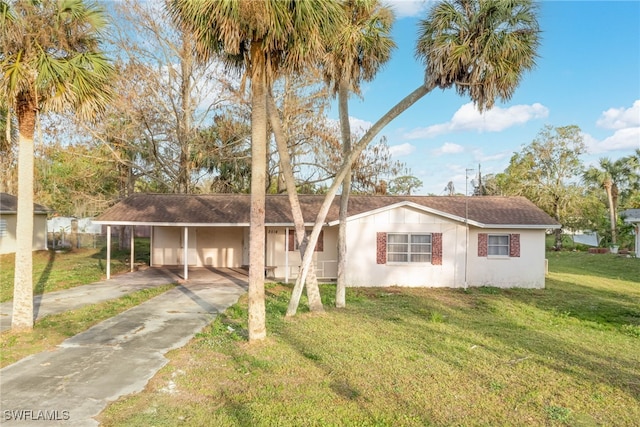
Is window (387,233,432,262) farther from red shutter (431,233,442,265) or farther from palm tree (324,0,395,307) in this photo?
palm tree (324,0,395,307)

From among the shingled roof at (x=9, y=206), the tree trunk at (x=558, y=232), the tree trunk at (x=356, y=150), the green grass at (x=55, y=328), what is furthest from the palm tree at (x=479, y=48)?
the tree trunk at (x=558, y=232)

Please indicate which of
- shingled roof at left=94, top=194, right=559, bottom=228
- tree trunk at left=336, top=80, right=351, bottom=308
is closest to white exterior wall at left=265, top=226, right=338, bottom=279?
shingled roof at left=94, top=194, right=559, bottom=228

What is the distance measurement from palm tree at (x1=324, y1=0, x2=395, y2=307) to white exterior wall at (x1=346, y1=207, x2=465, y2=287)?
406 centimetres

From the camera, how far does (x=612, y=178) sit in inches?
1469

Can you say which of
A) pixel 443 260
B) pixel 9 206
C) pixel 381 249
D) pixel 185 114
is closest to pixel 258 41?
pixel 381 249

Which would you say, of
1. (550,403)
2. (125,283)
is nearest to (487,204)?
(550,403)

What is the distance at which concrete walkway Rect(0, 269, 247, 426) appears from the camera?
503 cm

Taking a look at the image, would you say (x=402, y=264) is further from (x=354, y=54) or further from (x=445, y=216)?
(x=354, y=54)

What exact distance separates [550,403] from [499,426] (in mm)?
1143

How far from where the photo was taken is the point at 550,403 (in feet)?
17.7

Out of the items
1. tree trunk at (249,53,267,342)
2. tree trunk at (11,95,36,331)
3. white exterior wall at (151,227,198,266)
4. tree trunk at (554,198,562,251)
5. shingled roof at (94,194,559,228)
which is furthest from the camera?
tree trunk at (554,198,562,251)

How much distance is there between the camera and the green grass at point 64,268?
45.7ft

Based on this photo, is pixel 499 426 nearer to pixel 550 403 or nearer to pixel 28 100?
pixel 550 403

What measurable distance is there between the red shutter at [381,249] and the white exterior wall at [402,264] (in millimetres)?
121
